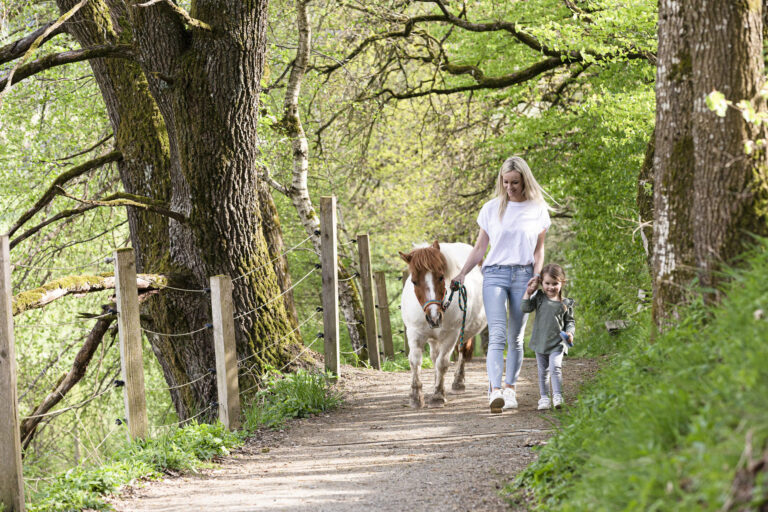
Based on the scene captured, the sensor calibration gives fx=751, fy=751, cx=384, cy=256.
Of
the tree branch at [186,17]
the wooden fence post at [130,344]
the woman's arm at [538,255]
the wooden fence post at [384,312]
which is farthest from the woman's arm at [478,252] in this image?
the wooden fence post at [384,312]

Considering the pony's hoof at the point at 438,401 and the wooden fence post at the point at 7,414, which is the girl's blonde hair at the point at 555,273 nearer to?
the pony's hoof at the point at 438,401

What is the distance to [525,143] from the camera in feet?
44.6

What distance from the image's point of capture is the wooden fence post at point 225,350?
665 cm

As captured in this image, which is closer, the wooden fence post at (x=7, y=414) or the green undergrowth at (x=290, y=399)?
the wooden fence post at (x=7, y=414)

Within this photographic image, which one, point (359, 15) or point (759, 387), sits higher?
point (359, 15)

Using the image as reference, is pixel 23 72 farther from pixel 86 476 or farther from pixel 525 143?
pixel 525 143

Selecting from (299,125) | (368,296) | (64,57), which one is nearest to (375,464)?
(64,57)

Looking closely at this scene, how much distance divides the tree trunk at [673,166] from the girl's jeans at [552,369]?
2343 mm

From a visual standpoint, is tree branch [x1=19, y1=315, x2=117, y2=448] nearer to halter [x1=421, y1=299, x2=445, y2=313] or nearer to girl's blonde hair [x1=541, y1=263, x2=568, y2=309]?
halter [x1=421, y1=299, x2=445, y2=313]

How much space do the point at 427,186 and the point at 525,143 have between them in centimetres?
688

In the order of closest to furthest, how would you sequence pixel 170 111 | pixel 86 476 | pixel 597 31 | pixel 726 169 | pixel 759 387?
pixel 759 387 < pixel 726 169 < pixel 86 476 < pixel 170 111 < pixel 597 31

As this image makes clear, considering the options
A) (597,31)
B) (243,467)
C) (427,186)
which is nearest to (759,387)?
(243,467)

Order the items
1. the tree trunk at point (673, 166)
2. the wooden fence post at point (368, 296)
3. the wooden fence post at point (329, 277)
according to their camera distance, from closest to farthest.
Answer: the tree trunk at point (673, 166) < the wooden fence post at point (329, 277) < the wooden fence post at point (368, 296)

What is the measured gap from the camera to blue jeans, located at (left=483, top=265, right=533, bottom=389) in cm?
657
